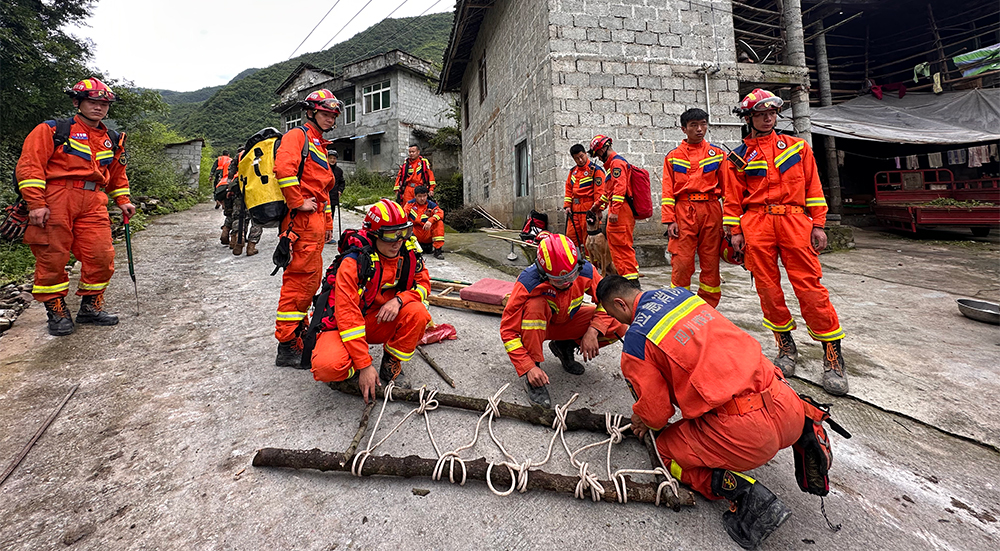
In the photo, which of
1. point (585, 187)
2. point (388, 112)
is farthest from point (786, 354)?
point (388, 112)

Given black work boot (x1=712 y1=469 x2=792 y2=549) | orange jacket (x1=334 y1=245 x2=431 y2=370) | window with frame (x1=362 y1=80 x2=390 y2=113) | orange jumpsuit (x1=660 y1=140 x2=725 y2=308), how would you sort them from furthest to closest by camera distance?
window with frame (x1=362 y1=80 x2=390 y2=113) < orange jumpsuit (x1=660 y1=140 x2=725 y2=308) < orange jacket (x1=334 y1=245 x2=431 y2=370) < black work boot (x1=712 y1=469 x2=792 y2=549)

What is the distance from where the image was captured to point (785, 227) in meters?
2.72

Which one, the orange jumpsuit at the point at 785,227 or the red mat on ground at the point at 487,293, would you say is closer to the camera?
the orange jumpsuit at the point at 785,227

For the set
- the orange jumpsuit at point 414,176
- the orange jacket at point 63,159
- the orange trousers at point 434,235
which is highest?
the orange jumpsuit at point 414,176

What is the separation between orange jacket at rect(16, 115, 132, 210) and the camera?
3.07 metres

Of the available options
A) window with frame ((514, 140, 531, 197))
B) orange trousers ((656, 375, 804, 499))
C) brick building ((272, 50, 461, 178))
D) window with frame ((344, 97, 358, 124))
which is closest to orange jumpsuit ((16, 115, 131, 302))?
orange trousers ((656, 375, 804, 499))

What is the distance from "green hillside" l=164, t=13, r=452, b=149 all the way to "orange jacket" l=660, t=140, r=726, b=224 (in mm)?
38787

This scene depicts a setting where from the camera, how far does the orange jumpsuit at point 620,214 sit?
4.44 m

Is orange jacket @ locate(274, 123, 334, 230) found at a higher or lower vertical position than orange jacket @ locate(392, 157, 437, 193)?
lower

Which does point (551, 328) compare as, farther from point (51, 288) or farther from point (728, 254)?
point (51, 288)

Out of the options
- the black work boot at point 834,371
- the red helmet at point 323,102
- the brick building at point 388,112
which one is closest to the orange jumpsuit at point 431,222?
the red helmet at point 323,102

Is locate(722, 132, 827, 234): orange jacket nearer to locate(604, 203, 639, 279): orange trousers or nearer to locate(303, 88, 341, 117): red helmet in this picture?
locate(604, 203, 639, 279): orange trousers

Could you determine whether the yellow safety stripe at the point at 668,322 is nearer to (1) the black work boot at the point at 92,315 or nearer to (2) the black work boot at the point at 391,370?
(2) the black work boot at the point at 391,370

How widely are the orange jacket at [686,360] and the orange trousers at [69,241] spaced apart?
4.34 m
